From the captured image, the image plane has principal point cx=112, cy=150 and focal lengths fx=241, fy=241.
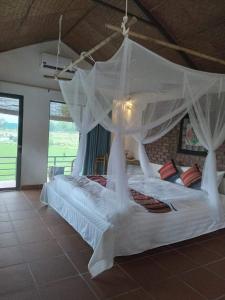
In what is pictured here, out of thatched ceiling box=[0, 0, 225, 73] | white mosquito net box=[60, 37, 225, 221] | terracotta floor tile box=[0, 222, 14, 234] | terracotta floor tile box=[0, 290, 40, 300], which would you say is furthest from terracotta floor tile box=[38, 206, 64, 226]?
thatched ceiling box=[0, 0, 225, 73]

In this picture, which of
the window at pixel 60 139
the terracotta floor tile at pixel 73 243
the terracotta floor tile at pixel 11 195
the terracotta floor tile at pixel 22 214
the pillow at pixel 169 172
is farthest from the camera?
the window at pixel 60 139

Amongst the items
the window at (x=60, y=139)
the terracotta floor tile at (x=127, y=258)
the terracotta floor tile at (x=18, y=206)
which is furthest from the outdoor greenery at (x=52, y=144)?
the terracotta floor tile at (x=127, y=258)

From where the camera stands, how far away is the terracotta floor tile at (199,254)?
273 centimetres

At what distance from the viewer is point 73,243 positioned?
2973mm

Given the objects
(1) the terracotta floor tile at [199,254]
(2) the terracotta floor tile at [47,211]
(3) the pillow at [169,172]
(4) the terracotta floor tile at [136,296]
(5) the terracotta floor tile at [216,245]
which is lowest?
(4) the terracotta floor tile at [136,296]

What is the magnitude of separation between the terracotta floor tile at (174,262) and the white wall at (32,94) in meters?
3.62

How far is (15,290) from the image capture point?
206 cm

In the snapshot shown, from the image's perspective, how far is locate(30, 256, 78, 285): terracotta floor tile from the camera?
2.26 m

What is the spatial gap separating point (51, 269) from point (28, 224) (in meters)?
1.23

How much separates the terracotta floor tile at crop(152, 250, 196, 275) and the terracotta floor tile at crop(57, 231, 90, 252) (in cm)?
85

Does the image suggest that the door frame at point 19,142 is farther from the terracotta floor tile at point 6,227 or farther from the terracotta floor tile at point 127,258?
the terracotta floor tile at point 127,258

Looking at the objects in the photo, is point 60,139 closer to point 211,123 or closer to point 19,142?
point 19,142

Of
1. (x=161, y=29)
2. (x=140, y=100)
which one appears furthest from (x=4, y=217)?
(x=161, y=29)

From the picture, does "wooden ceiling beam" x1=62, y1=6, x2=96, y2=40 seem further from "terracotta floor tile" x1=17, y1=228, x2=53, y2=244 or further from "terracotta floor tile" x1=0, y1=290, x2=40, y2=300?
"terracotta floor tile" x1=0, y1=290, x2=40, y2=300
